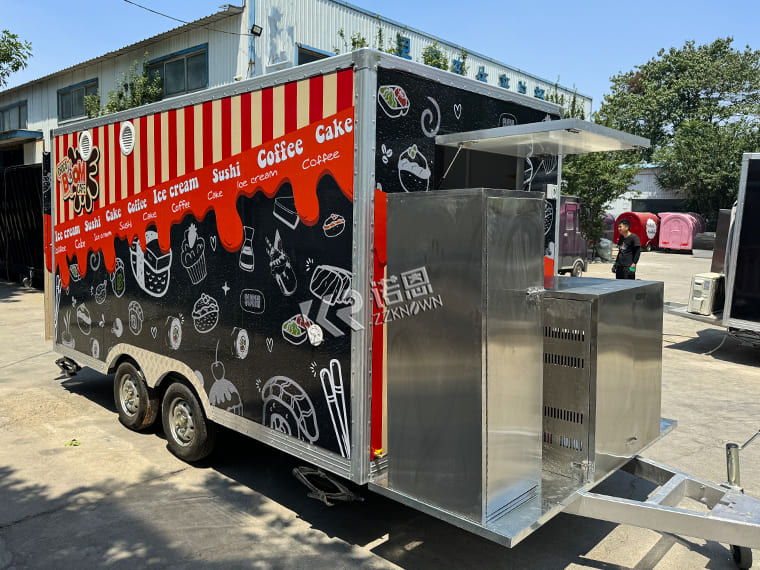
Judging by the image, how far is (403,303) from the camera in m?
3.64

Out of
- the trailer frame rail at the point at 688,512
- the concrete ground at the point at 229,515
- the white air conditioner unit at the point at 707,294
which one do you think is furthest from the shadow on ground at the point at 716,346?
the trailer frame rail at the point at 688,512

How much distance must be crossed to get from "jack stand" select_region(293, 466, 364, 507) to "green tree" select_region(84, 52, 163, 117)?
53.8 ft

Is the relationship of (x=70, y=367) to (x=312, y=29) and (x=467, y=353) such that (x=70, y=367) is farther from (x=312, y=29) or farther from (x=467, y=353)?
(x=312, y=29)

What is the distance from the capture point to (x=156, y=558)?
13.3ft

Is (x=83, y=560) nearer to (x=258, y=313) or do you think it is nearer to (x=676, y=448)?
(x=258, y=313)

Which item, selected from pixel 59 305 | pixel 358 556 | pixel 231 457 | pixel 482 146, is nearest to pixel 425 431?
pixel 358 556

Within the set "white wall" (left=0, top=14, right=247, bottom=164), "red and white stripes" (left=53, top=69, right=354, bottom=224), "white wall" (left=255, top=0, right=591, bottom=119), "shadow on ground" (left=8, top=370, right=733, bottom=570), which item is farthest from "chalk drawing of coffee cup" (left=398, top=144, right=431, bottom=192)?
"white wall" (left=0, top=14, right=247, bottom=164)

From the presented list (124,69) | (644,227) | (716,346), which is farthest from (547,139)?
(644,227)

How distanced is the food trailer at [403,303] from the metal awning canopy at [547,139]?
0.08 feet

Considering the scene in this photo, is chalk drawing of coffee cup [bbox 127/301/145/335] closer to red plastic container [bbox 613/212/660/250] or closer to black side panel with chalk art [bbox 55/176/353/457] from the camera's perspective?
black side panel with chalk art [bbox 55/176/353/457]

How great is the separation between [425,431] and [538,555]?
4.54 ft

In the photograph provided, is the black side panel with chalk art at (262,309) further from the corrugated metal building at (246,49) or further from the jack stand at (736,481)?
the corrugated metal building at (246,49)

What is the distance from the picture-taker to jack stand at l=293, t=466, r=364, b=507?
4.16m

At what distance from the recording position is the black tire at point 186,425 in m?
5.25
